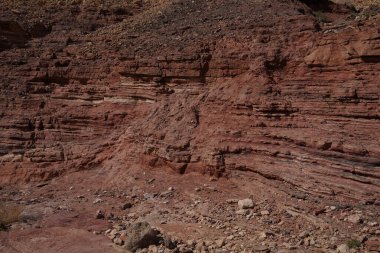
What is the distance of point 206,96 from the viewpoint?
41.1 feet

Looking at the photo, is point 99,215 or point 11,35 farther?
point 11,35

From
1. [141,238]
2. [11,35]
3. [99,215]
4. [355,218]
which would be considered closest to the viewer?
[355,218]

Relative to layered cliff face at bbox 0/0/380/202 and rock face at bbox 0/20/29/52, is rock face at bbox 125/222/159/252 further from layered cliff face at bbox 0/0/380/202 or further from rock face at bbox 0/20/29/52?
rock face at bbox 0/20/29/52

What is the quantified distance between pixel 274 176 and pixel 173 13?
951cm

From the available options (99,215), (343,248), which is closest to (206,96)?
(99,215)

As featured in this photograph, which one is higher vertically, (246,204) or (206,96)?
(206,96)

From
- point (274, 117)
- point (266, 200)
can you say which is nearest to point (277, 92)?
point (274, 117)

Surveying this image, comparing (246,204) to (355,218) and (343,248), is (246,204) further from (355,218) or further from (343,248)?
(343,248)

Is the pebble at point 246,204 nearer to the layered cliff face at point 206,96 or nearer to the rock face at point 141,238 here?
the layered cliff face at point 206,96

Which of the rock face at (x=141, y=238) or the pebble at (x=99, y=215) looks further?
the pebble at (x=99, y=215)

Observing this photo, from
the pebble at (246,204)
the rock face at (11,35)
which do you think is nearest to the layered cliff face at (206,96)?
the rock face at (11,35)

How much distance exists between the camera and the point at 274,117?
10742mm

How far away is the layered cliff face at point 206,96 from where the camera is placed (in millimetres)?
9617

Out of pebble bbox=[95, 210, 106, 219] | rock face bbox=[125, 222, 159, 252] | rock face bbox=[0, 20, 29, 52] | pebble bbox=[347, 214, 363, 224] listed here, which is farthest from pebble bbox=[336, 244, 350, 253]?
rock face bbox=[0, 20, 29, 52]
